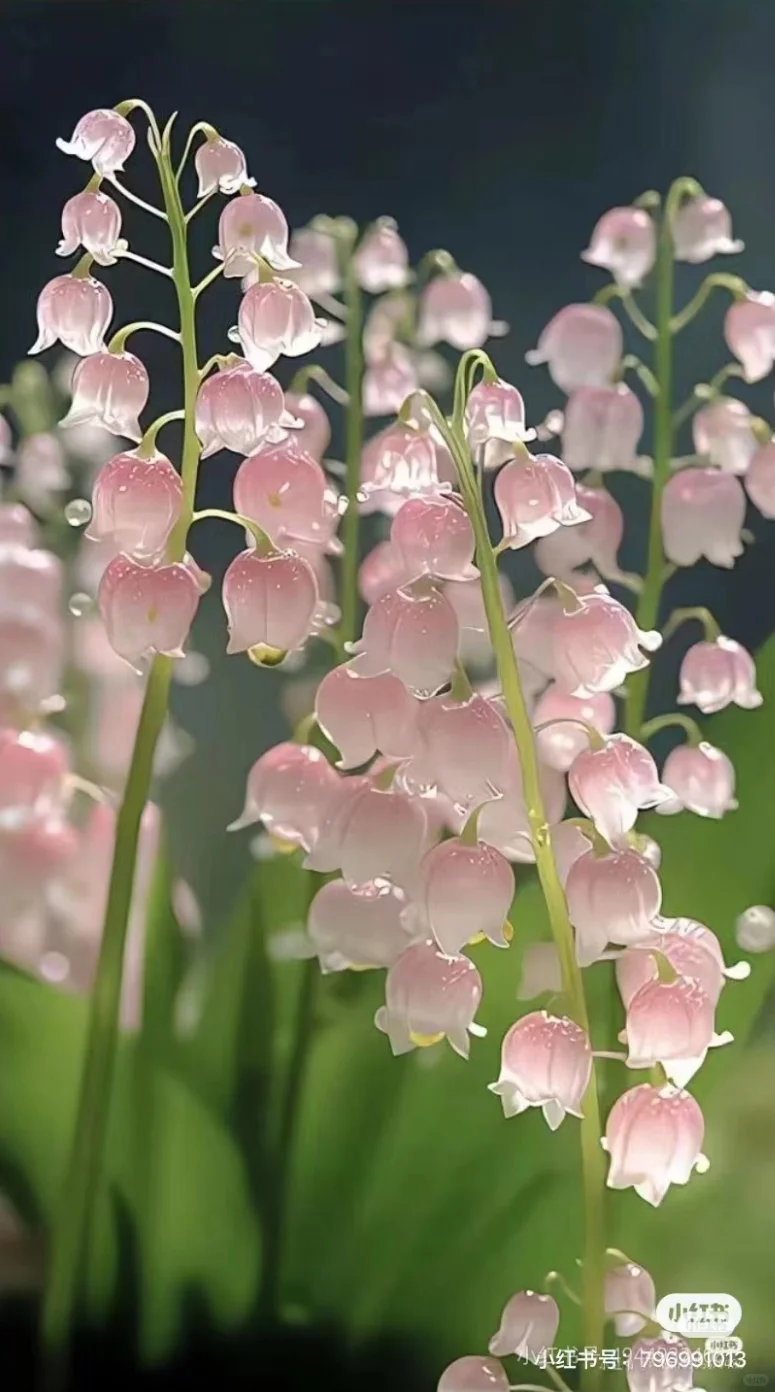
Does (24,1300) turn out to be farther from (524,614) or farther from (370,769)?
(524,614)

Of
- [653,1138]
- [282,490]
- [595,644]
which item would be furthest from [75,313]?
[653,1138]

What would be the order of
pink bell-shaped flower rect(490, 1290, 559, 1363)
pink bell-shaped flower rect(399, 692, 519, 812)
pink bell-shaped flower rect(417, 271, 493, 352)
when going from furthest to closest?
pink bell-shaped flower rect(417, 271, 493, 352) → pink bell-shaped flower rect(490, 1290, 559, 1363) → pink bell-shaped flower rect(399, 692, 519, 812)

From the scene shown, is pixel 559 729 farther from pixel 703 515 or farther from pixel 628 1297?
pixel 628 1297

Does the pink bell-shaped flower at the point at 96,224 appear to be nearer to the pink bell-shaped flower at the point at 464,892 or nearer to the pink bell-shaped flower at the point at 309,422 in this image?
the pink bell-shaped flower at the point at 309,422

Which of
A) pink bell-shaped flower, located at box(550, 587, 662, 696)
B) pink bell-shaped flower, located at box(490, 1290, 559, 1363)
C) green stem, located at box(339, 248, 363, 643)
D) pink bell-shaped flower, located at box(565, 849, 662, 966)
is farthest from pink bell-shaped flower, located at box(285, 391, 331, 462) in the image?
pink bell-shaped flower, located at box(490, 1290, 559, 1363)

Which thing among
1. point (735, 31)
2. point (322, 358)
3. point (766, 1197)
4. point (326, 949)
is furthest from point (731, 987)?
point (735, 31)

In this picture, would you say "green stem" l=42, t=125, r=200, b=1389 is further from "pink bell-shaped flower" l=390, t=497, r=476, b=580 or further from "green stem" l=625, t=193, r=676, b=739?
"green stem" l=625, t=193, r=676, b=739
